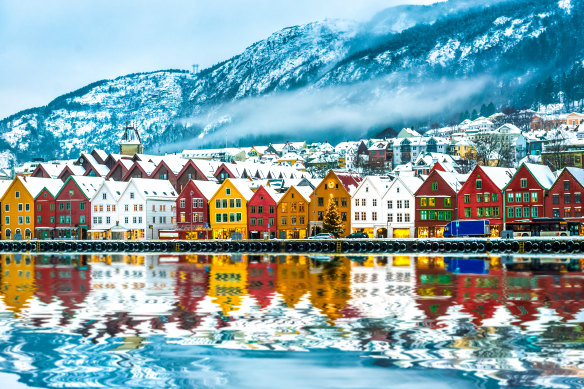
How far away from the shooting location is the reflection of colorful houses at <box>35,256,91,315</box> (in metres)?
43.0

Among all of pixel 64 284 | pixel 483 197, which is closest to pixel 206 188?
pixel 483 197

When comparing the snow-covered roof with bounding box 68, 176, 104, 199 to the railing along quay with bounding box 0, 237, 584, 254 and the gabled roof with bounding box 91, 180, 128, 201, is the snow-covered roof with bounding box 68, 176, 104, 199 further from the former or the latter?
the railing along quay with bounding box 0, 237, 584, 254

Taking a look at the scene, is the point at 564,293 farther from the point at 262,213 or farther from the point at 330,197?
the point at 262,213

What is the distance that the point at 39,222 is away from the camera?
139m

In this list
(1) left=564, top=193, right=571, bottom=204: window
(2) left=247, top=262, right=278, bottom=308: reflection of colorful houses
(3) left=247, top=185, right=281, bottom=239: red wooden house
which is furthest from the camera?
(3) left=247, top=185, right=281, bottom=239: red wooden house

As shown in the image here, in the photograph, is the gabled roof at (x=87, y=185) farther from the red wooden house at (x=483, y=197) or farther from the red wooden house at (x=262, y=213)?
the red wooden house at (x=483, y=197)

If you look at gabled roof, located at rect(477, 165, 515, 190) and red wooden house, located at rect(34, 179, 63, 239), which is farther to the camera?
red wooden house, located at rect(34, 179, 63, 239)

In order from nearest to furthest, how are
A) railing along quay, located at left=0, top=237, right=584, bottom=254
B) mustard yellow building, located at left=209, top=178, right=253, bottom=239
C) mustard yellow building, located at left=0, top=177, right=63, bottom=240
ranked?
railing along quay, located at left=0, top=237, right=584, bottom=254 < mustard yellow building, located at left=209, top=178, right=253, bottom=239 < mustard yellow building, located at left=0, top=177, right=63, bottom=240

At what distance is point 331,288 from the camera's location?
157ft

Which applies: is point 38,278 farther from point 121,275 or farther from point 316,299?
point 316,299

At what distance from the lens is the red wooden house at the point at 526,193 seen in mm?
109537

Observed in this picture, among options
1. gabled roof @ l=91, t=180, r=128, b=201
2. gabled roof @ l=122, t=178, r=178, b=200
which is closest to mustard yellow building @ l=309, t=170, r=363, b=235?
gabled roof @ l=122, t=178, r=178, b=200

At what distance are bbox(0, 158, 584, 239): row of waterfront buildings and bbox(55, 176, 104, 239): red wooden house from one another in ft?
0.61

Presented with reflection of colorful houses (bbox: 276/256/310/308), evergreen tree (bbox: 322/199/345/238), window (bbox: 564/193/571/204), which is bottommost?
reflection of colorful houses (bbox: 276/256/310/308)
